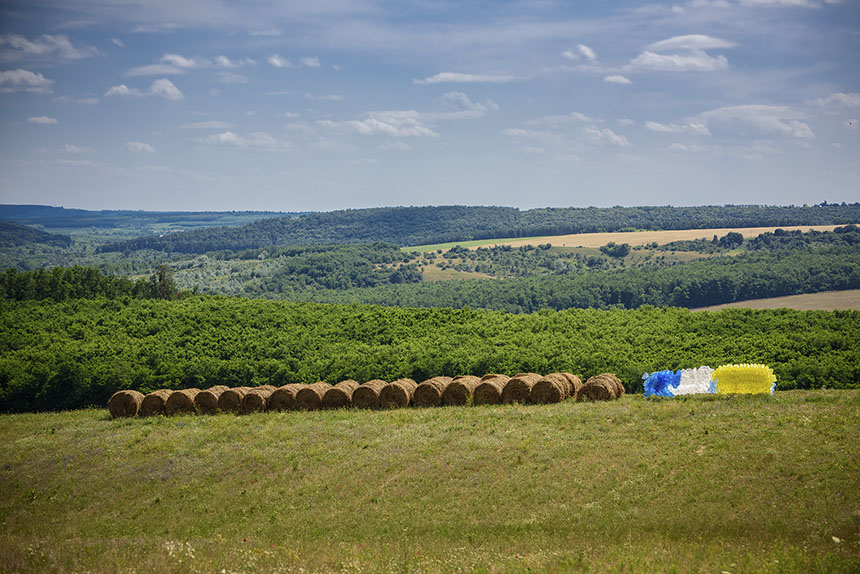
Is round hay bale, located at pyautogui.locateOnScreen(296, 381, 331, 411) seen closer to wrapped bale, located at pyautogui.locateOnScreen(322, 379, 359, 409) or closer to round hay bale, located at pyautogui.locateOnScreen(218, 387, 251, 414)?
wrapped bale, located at pyautogui.locateOnScreen(322, 379, 359, 409)

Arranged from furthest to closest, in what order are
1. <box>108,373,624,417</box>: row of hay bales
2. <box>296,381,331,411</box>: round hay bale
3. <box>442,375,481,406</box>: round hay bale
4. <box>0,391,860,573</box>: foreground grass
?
<box>296,381,331,411</box>: round hay bale
<box>442,375,481,406</box>: round hay bale
<box>108,373,624,417</box>: row of hay bales
<box>0,391,860,573</box>: foreground grass

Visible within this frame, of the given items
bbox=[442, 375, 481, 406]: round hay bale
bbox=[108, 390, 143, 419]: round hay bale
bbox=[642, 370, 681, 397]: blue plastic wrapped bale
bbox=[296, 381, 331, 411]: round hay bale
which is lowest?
bbox=[108, 390, 143, 419]: round hay bale

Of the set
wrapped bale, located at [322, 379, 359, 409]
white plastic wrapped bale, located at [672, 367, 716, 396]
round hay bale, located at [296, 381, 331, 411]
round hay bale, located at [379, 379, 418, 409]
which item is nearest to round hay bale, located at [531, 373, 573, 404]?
white plastic wrapped bale, located at [672, 367, 716, 396]

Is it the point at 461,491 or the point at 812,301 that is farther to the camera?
the point at 812,301

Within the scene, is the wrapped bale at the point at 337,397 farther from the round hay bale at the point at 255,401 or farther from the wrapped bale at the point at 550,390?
the wrapped bale at the point at 550,390

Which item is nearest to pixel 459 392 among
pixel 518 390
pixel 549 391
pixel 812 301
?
pixel 518 390

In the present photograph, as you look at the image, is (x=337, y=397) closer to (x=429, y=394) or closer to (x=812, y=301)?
(x=429, y=394)

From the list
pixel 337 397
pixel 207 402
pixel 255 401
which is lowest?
pixel 207 402

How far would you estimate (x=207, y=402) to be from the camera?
48.4m

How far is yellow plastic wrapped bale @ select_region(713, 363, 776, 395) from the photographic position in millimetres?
41125

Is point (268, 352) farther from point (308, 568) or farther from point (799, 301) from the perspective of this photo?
point (799, 301)

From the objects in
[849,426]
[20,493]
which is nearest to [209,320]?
[20,493]

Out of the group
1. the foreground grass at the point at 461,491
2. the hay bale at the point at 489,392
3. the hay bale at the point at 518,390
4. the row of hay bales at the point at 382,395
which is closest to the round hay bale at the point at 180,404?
the row of hay bales at the point at 382,395

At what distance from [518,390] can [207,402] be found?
65.0ft
